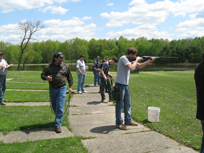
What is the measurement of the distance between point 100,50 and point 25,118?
4171 inches

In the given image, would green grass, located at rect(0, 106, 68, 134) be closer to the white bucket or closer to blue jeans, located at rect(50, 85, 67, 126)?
blue jeans, located at rect(50, 85, 67, 126)

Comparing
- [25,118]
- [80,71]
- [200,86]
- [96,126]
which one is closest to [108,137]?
[96,126]

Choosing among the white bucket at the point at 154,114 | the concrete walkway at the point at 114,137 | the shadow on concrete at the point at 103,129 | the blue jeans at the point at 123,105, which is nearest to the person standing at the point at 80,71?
the concrete walkway at the point at 114,137

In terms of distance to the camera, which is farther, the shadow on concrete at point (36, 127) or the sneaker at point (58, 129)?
the shadow on concrete at point (36, 127)

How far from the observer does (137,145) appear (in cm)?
407

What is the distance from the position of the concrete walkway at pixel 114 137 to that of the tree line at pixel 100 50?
211 feet

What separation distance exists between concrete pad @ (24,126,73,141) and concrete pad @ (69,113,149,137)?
0.78 ft

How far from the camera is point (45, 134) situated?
4652 millimetres

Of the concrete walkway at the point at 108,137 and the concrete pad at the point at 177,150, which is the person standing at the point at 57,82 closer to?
the concrete walkway at the point at 108,137

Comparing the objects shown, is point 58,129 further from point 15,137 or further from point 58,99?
point 15,137

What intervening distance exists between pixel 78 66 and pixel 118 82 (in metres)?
5.93

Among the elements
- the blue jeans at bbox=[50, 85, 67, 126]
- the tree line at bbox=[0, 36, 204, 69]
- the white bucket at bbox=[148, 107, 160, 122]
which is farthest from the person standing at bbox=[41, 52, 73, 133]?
the tree line at bbox=[0, 36, 204, 69]

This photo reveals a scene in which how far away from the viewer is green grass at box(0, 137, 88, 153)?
3.75 meters

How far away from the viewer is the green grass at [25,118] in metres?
5.09
